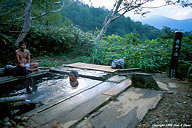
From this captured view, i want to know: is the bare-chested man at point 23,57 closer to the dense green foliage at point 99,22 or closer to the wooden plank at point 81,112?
the wooden plank at point 81,112

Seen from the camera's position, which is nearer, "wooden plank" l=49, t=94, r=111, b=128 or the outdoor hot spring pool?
"wooden plank" l=49, t=94, r=111, b=128

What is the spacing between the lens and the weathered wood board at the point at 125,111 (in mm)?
1723

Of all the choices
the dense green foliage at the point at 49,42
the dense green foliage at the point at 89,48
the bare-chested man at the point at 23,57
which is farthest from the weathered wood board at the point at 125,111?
the dense green foliage at the point at 49,42

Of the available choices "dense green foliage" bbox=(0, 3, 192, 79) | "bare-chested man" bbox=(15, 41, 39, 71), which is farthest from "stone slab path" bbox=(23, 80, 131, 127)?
"dense green foliage" bbox=(0, 3, 192, 79)

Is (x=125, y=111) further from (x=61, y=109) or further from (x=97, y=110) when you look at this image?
(x=61, y=109)

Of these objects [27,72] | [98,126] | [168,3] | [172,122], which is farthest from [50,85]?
[168,3]

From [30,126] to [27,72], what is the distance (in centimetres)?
281

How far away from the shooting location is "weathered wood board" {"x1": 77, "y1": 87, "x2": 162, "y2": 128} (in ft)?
5.65

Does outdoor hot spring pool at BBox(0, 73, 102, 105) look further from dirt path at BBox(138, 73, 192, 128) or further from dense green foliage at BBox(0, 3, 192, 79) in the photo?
dense green foliage at BBox(0, 3, 192, 79)

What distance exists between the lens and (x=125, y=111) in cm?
205

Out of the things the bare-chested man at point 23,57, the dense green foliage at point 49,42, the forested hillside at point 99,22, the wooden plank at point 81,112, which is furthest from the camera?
the forested hillside at point 99,22

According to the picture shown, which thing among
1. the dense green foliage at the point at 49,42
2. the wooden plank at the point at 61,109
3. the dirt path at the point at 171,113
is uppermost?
the dense green foliage at the point at 49,42

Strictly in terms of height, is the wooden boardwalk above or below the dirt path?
above

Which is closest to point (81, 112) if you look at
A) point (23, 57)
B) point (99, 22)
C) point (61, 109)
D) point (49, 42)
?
point (61, 109)
